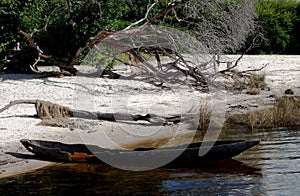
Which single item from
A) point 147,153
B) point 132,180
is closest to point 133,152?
point 147,153

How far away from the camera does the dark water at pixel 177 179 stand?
920 centimetres

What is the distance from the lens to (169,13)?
22.4 metres

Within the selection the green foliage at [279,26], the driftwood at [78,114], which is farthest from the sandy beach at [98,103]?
the green foliage at [279,26]

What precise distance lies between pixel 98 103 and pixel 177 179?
8290 millimetres

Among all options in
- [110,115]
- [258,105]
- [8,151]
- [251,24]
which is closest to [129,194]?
[8,151]

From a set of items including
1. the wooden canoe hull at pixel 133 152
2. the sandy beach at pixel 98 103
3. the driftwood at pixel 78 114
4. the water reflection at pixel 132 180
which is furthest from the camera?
the driftwood at pixel 78 114

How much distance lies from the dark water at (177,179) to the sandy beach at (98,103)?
872 mm

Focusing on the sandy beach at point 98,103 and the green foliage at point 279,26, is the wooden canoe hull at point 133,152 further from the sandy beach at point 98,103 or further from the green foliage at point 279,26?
the green foliage at point 279,26

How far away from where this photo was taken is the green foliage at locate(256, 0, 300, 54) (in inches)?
1286

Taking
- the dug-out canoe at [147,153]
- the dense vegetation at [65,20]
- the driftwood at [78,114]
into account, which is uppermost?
the dense vegetation at [65,20]

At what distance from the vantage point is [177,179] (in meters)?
9.95

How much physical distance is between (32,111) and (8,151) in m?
3.90

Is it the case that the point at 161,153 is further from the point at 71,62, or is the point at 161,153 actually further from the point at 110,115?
the point at 71,62

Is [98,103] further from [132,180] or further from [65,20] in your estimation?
[132,180]
